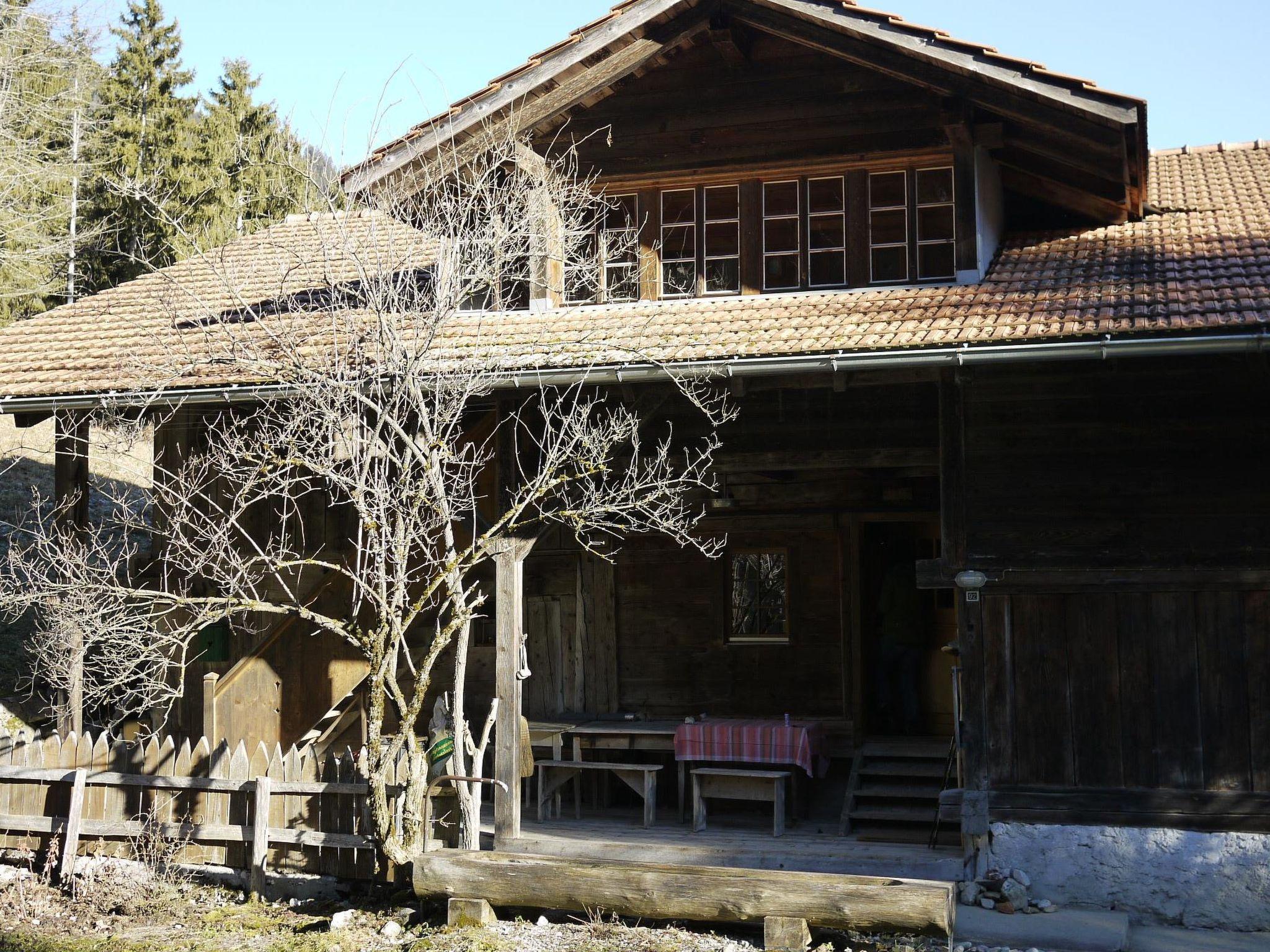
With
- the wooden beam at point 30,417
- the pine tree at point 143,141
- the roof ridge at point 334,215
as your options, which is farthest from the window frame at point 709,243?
the pine tree at point 143,141

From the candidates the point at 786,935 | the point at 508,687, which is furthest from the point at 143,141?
the point at 786,935

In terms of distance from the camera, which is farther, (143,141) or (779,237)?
(143,141)

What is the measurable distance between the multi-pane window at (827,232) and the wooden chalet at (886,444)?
34mm

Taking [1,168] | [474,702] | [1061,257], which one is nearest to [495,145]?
[1061,257]

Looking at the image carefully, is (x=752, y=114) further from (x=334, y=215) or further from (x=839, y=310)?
(x=334, y=215)

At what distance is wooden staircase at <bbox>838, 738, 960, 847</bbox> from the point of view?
11.1 m

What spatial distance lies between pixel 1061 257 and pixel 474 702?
7973mm

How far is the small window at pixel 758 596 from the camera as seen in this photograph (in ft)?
44.8

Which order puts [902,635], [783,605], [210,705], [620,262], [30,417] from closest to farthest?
1. [30,417]
2. [620,262]
3. [210,705]
4. [902,635]
5. [783,605]

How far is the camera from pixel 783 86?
11.5 metres

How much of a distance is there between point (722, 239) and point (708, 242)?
0.46ft

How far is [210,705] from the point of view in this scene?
1259cm

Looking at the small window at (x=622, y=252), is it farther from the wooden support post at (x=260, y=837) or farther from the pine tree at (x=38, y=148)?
the pine tree at (x=38, y=148)

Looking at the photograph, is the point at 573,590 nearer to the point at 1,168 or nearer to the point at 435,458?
the point at 435,458
